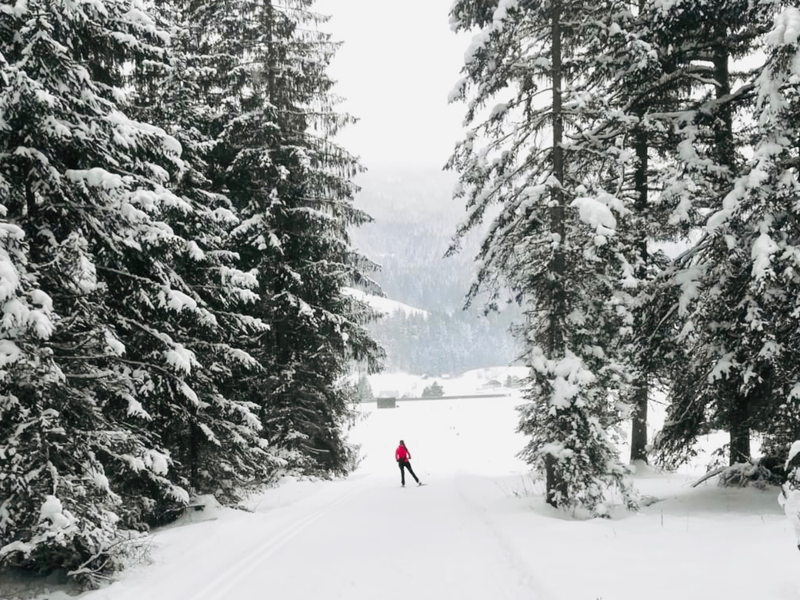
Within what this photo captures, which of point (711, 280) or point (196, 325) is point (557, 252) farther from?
point (196, 325)

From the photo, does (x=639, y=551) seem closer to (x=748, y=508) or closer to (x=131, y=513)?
(x=748, y=508)

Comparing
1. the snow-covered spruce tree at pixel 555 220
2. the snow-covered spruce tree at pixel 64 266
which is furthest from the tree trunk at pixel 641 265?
the snow-covered spruce tree at pixel 64 266

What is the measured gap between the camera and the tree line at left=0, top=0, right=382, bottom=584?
21.1ft

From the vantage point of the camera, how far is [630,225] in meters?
10.3

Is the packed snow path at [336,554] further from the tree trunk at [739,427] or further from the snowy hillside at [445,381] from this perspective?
the snowy hillside at [445,381]

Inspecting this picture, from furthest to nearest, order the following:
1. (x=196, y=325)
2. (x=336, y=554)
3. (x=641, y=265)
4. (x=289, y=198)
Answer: (x=289, y=198)
(x=196, y=325)
(x=641, y=265)
(x=336, y=554)

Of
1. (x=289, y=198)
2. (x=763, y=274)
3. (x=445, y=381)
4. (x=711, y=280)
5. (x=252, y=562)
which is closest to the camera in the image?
(x=763, y=274)

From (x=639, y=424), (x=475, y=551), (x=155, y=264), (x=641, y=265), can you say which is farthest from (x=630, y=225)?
(x=155, y=264)

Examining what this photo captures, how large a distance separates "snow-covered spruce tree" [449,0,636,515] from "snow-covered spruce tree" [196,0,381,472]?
230 inches

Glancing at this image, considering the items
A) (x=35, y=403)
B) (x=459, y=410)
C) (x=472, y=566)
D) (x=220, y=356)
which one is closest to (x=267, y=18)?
(x=220, y=356)

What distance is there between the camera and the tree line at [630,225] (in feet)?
25.5

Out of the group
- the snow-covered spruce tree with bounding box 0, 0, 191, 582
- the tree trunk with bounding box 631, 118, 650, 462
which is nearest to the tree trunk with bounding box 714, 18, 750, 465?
the tree trunk with bounding box 631, 118, 650, 462

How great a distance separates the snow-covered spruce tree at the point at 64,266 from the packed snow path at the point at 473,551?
3.90ft

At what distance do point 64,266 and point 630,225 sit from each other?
9.69 metres
